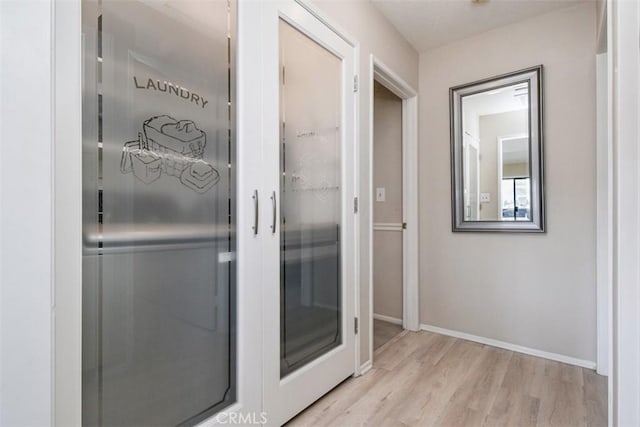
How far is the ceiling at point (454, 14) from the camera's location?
2.27m

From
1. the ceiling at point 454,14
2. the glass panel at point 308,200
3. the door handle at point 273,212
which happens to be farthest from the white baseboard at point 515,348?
the ceiling at point 454,14

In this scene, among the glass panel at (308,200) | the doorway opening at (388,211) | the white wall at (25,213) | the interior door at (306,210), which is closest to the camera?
the white wall at (25,213)

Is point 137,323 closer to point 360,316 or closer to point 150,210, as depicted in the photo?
point 150,210

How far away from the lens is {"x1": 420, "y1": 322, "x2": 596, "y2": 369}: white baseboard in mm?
2258

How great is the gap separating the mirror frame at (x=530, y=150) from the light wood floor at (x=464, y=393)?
0.98 m

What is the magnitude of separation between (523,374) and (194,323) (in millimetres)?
2123

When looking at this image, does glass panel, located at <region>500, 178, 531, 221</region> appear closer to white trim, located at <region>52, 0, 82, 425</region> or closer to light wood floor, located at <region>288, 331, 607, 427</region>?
light wood floor, located at <region>288, 331, 607, 427</region>

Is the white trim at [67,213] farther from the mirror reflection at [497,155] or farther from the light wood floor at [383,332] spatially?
the mirror reflection at [497,155]

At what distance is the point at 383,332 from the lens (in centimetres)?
292

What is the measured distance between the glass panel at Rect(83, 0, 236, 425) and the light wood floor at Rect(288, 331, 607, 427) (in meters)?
0.75

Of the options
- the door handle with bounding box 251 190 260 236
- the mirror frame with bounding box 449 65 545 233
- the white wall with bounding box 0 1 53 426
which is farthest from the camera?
the mirror frame with bounding box 449 65 545 233

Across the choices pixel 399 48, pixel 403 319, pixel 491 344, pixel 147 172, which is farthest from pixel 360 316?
pixel 399 48

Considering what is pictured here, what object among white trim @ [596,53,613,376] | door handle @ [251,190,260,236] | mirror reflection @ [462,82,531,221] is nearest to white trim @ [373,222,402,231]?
mirror reflection @ [462,82,531,221]

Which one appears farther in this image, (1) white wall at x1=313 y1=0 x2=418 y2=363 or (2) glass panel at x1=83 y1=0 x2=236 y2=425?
(1) white wall at x1=313 y1=0 x2=418 y2=363
